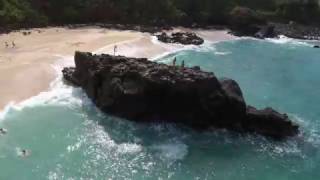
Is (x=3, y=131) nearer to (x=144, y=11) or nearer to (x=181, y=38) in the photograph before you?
(x=181, y=38)

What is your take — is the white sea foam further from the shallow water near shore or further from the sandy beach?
the shallow water near shore

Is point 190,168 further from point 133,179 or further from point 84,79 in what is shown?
point 84,79

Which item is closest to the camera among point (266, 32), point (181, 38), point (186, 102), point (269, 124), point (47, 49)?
point (186, 102)

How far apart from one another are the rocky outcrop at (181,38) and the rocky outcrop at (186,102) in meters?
42.7

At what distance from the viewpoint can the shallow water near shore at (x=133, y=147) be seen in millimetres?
44219

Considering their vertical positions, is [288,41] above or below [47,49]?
below

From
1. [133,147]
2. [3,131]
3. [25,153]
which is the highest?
[3,131]

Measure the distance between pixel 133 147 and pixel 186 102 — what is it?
8.31 m

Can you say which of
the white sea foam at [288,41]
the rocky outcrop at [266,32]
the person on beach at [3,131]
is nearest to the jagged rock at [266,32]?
the rocky outcrop at [266,32]

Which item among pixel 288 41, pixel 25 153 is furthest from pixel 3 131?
pixel 288 41

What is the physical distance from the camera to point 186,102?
175ft

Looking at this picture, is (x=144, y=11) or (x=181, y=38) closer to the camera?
(x=181, y=38)

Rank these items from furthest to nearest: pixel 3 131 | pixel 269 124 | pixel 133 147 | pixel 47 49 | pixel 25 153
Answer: pixel 47 49 < pixel 269 124 < pixel 3 131 < pixel 133 147 < pixel 25 153

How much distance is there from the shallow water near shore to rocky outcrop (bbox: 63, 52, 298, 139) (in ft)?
4.36
